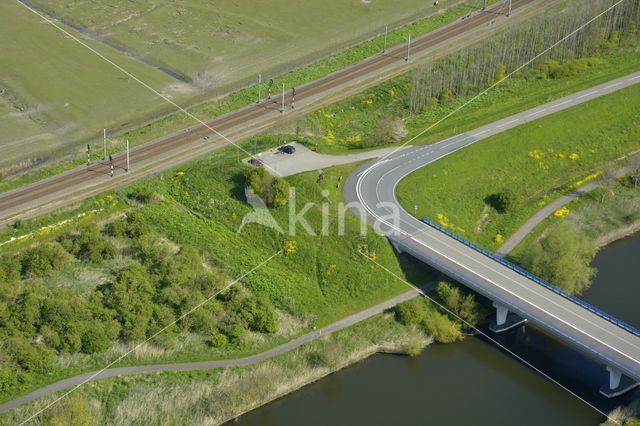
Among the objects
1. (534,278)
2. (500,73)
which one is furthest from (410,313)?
(500,73)

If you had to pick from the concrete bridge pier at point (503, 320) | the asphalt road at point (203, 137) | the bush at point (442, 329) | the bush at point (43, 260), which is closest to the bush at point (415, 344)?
the bush at point (442, 329)

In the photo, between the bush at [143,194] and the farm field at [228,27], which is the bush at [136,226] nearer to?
the bush at [143,194]

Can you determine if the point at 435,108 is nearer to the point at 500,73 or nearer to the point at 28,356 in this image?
the point at 500,73

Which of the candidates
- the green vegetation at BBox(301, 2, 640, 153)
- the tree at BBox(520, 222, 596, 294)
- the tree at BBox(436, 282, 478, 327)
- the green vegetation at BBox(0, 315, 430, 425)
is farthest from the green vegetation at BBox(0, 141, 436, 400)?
the green vegetation at BBox(301, 2, 640, 153)

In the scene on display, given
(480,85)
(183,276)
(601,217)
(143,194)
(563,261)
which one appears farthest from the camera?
Result: (480,85)

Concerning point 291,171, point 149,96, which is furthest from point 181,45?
point 291,171

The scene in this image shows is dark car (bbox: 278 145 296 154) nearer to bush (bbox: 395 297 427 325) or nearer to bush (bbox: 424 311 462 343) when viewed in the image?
bush (bbox: 395 297 427 325)
